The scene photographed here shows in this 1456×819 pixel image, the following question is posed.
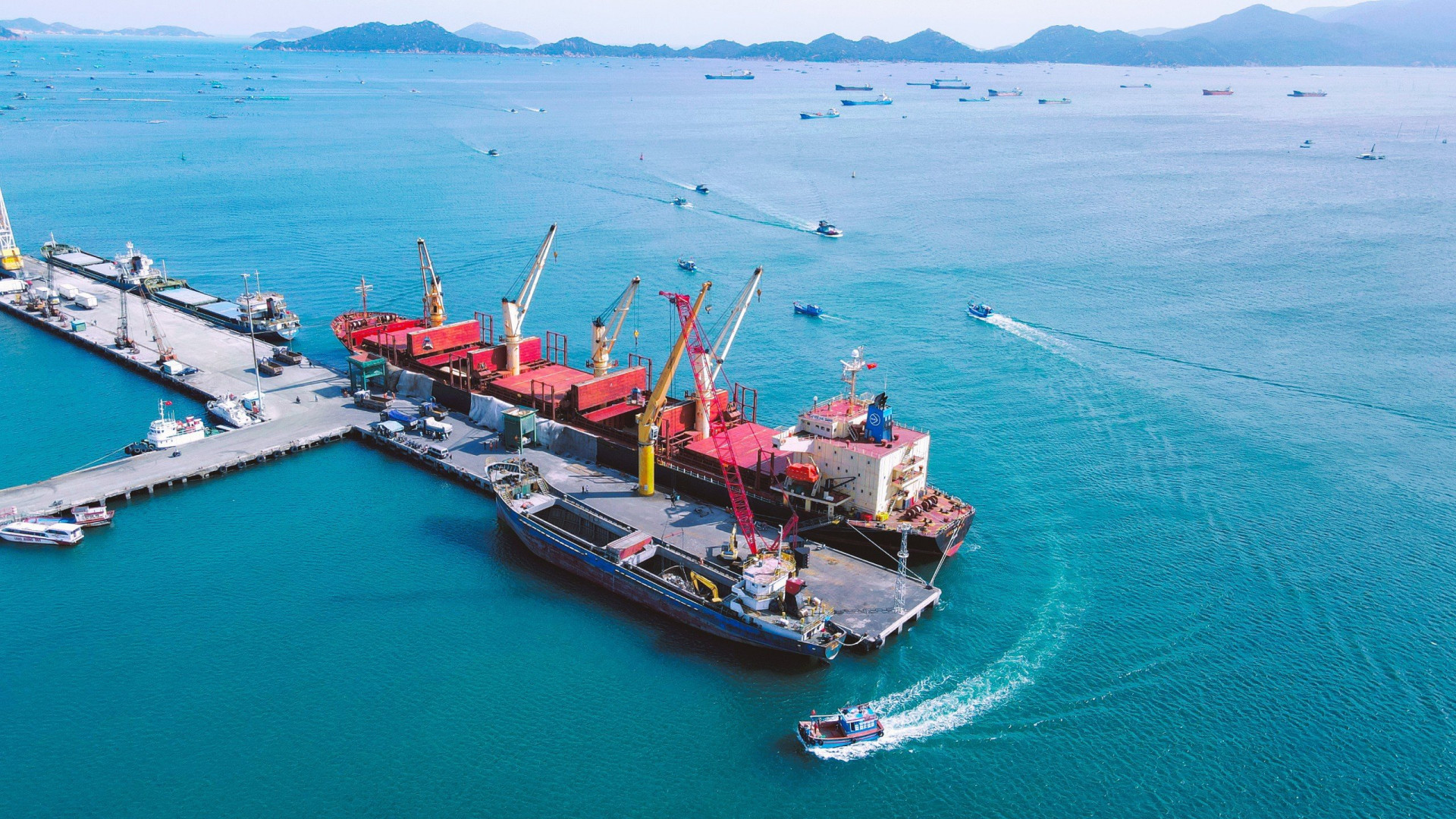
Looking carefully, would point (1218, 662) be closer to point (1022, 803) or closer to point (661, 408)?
point (1022, 803)

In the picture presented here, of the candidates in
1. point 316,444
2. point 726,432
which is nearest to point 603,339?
point 726,432

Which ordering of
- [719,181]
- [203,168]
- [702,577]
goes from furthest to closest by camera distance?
[203,168] → [719,181] → [702,577]

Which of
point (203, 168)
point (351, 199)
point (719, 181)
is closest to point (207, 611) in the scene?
point (351, 199)

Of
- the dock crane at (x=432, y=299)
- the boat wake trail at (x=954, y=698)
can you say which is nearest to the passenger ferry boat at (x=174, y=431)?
the dock crane at (x=432, y=299)

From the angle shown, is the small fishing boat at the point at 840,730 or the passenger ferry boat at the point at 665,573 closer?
the small fishing boat at the point at 840,730

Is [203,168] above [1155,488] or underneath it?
above

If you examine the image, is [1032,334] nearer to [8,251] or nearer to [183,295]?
[183,295]

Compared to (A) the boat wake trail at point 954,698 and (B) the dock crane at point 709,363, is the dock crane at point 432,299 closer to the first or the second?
(B) the dock crane at point 709,363
